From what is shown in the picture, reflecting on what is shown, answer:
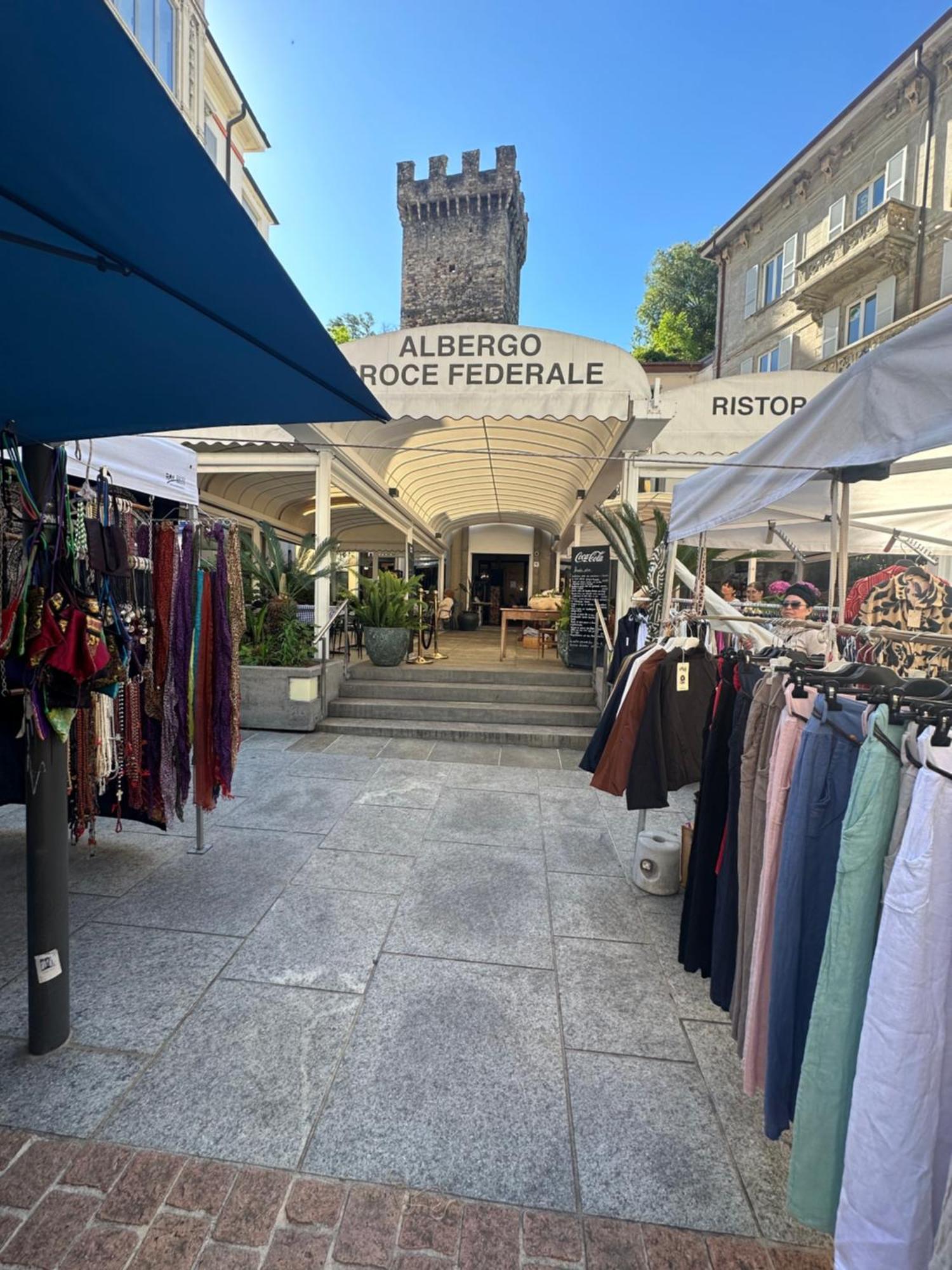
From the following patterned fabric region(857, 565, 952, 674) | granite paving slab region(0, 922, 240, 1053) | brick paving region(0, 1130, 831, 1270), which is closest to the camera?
brick paving region(0, 1130, 831, 1270)

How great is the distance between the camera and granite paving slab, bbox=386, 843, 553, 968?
2625mm

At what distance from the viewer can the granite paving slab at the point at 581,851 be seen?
3.47 m

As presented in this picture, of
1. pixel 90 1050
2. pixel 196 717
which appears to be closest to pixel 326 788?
pixel 196 717

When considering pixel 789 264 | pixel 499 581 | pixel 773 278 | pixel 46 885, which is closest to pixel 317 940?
pixel 46 885

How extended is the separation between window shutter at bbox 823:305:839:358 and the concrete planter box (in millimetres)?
18825

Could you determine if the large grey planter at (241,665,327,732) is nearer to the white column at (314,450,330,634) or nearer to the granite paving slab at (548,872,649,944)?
the white column at (314,450,330,634)

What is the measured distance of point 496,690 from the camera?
7.13 meters

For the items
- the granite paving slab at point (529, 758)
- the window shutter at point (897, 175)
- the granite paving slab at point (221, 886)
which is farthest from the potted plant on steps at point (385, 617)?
the window shutter at point (897, 175)

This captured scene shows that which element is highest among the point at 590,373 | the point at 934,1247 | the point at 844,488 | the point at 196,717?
A: the point at 590,373

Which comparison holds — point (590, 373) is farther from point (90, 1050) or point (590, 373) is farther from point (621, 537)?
point (90, 1050)

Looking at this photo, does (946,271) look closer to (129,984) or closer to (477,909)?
(477,909)

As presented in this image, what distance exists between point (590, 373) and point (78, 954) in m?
5.75

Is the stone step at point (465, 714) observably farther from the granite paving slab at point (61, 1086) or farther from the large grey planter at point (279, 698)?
the granite paving slab at point (61, 1086)

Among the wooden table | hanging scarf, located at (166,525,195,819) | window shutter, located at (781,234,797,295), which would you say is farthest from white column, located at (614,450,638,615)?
window shutter, located at (781,234,797,295)
